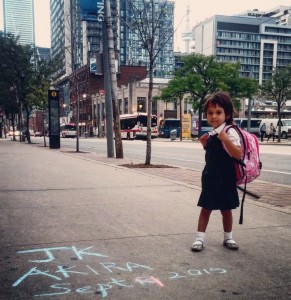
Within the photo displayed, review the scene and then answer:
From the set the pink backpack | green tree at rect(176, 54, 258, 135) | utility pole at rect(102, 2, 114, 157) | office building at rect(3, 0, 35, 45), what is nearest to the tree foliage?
green tree at rect(176, 54, 258, 135)

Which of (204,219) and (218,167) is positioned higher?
(218,167)

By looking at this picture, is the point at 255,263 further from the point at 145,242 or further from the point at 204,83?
the point at 204,83

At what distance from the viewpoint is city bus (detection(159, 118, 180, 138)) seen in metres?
52.0

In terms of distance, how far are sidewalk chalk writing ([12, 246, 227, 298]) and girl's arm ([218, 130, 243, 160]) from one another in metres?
1.02

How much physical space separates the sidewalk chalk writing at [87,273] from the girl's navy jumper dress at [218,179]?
2.27 ft

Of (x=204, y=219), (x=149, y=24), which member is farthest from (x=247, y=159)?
(x=149, y=24)

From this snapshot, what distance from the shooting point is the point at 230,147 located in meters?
3.19

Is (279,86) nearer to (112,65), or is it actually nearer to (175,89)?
(175,89)

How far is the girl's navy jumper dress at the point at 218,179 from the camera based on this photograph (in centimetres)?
339

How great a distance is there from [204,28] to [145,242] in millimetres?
131112

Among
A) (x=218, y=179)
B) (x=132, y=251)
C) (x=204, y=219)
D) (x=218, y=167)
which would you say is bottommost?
(x=132, y=251)

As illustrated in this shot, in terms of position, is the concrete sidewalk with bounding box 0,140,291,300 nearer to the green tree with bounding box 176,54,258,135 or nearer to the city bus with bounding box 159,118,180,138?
the green tree with bounding box 176,54,258,135

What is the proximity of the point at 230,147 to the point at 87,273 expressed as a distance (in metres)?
1.66

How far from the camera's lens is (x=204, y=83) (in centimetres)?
4181
